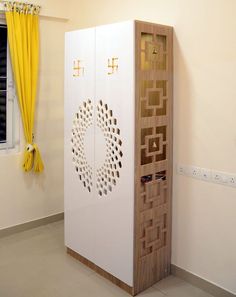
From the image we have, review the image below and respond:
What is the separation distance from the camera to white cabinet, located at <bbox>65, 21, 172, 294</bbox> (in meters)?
2.67

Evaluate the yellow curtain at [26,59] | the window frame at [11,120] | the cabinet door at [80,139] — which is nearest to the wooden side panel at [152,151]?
the cabinet door at [80,139]

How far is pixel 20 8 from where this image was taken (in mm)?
3566

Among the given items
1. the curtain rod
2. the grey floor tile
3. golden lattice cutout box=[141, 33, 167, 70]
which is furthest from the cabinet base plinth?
the curtain rod

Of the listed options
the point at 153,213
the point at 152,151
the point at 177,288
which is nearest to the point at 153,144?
the point at 152,151

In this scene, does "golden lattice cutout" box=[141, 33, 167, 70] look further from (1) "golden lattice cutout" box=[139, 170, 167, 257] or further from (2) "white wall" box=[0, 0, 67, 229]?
(2) "white wall" box=[0, 0, 67, 229]

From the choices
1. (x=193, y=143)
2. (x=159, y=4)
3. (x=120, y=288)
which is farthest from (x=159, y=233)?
(x=159, y=4)

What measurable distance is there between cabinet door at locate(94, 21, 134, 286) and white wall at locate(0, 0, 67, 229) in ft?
3.92

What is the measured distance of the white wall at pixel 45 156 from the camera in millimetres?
3814

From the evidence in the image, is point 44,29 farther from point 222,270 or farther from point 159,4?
point 222,270

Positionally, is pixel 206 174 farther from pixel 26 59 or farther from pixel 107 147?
pixel 26 59

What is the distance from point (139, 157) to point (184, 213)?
0.63 m

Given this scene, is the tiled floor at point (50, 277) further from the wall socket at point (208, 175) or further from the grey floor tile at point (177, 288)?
the wall socket at point (208, 175)

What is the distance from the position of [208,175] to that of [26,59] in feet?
7.07

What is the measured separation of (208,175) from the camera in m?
2.72
